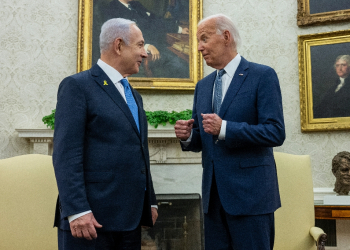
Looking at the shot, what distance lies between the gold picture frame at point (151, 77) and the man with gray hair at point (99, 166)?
8.39ft

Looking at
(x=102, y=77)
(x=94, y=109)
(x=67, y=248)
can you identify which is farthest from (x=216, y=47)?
(x=67, y=248)

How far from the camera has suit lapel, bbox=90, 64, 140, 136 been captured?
170cm

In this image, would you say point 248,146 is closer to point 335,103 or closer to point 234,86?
point 234,86

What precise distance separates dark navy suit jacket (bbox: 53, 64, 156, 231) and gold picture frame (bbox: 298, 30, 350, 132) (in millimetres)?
3070

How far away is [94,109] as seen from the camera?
1.63 meters

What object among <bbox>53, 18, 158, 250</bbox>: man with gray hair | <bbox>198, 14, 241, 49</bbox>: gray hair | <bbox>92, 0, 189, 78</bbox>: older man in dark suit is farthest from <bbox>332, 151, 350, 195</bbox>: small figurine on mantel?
<bbox>53, 18, 158, 250</bbox>: man with gray hair

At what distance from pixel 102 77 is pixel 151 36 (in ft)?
9.21

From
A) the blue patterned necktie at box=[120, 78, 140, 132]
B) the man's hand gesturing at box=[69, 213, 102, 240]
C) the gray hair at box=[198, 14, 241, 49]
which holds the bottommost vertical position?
the man's hand gesturing at box=[69, 213, 102, 240]

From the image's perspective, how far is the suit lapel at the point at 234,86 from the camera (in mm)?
1796

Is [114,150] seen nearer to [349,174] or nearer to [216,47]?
[216,47]

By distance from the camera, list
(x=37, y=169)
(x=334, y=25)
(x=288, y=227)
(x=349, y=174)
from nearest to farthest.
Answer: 1. (x=37, y=169)
2. (x=288, y=227)
3. (x=349, y=174)
4. (x=334, y=25)

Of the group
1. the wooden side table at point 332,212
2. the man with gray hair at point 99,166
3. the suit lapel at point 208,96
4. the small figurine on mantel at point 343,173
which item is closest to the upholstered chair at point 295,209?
the wooden side table at point 332,212

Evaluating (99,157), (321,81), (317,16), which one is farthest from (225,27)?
(317,16)

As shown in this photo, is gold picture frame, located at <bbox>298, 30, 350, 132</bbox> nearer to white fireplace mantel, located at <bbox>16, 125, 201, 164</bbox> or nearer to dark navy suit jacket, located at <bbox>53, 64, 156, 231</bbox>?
white fireplace mantel, located at <bbox>16, 125, 201, 164</bbox>
